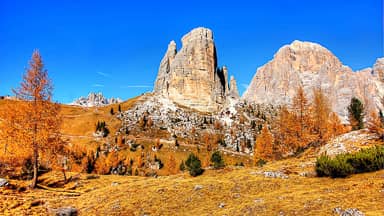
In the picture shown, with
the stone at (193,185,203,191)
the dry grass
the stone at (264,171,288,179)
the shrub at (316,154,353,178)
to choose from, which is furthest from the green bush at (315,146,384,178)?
the stone at (193,185,203,191)

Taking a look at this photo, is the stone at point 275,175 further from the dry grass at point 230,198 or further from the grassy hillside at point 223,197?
the dry grass at point 230,198

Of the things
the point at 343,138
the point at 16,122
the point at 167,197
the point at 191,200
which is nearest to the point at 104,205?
the point at 167,197

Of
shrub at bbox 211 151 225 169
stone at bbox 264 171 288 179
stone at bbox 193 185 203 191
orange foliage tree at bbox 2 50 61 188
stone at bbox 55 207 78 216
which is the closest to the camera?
stone at bbox 55 207 78 216

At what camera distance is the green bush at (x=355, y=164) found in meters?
18.9

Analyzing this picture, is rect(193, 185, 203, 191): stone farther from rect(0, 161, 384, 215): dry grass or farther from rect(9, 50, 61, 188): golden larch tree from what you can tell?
rect(9, 50, 61, 188): golden larch tree

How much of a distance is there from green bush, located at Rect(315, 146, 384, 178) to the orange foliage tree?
24.2m

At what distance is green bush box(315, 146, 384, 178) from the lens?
746 inches

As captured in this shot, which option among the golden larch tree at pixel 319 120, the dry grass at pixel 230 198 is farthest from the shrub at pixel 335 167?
the golden larch tree at pixel 319 120

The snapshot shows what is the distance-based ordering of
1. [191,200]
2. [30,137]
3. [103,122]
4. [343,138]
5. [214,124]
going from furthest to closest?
1. [214,124]
2. [103,122]
3. [343,138]
4. [30,137]
5. [191,200]

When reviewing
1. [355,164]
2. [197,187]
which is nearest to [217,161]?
[197,187]

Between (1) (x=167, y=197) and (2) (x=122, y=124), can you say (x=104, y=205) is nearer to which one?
(1) (x=167, y=197)

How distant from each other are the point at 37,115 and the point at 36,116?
13cm

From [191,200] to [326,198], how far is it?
802 centimetres

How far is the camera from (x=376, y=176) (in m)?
17.6
